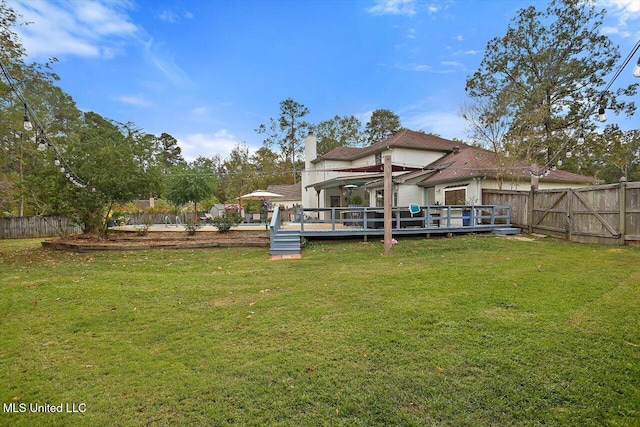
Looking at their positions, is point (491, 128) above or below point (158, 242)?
above

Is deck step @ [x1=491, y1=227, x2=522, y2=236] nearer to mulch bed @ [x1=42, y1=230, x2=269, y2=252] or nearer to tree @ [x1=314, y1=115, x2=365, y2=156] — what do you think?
mulch bed @ [x1=42, y1=230, x2=269, y2=252]

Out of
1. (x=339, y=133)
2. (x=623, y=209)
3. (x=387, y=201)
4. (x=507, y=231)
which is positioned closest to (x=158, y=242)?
(x=387, y=201)

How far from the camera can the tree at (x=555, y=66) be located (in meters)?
19.8

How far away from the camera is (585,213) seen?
966cm

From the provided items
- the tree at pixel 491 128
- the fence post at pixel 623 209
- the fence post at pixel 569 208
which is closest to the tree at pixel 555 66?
the tree at pixel 491 128

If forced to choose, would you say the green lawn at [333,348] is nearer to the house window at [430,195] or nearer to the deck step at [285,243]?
the deck step at [285,243]

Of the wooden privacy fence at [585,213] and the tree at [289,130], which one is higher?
the tree at [289,130]

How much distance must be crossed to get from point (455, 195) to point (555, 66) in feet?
45.3

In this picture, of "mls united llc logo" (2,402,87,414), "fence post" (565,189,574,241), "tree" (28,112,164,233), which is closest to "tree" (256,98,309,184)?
"tree" (28,112,164,233)

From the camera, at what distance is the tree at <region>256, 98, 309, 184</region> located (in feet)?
121

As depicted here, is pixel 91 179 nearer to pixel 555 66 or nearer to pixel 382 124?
pixel 555 66

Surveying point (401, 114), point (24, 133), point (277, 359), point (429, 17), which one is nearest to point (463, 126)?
point (429, 17)

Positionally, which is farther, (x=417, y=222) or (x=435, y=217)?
(x=417, y=222)

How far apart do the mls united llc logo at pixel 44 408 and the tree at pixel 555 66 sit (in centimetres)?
2216
